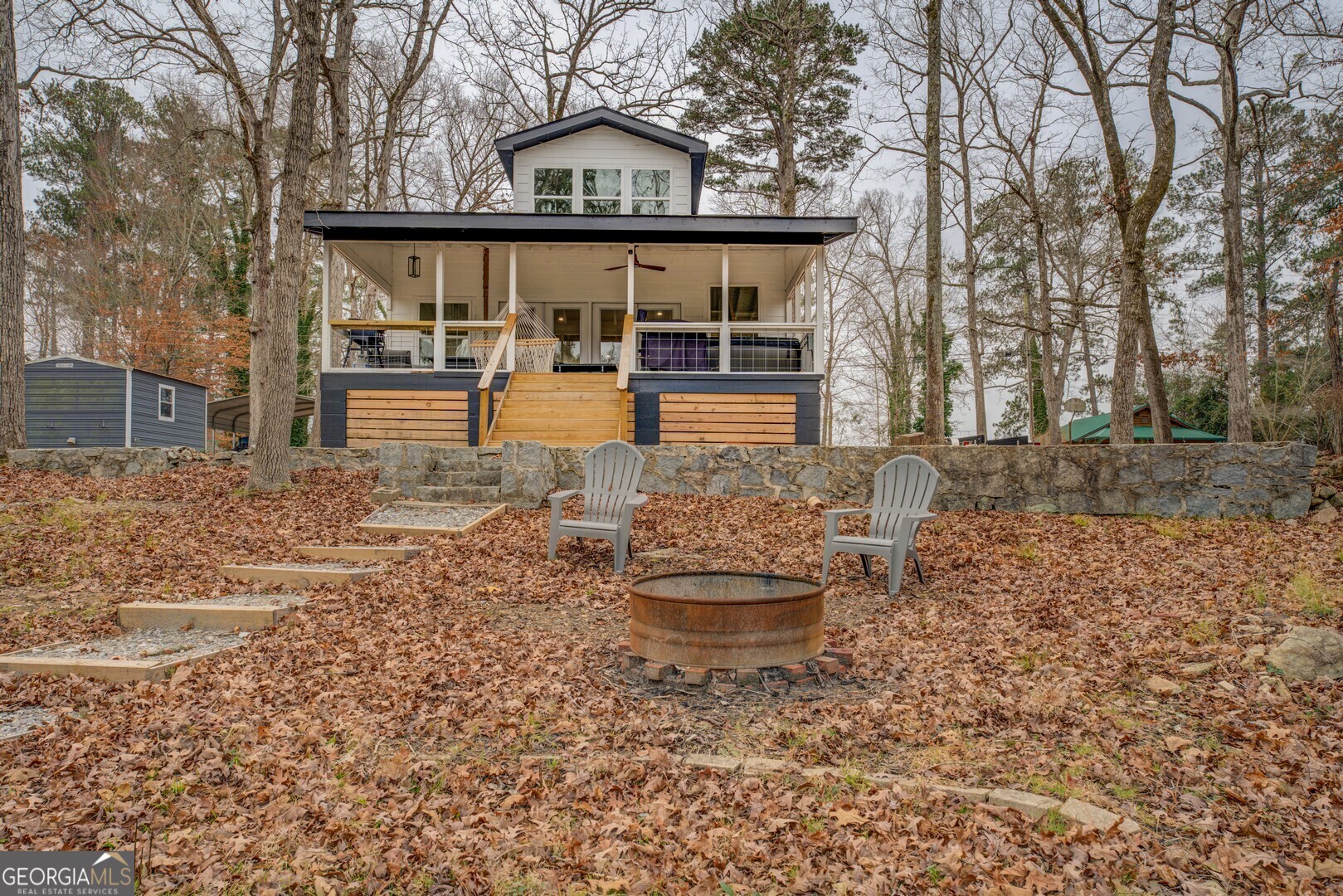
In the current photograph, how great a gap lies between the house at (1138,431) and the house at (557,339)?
11570 millimetres

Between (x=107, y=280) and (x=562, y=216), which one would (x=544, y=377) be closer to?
(x=562, y=216)

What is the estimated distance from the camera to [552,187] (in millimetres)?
14836

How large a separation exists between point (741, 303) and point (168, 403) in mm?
13519

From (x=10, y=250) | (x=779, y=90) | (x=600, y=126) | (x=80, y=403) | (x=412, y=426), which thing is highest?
(x=779, y=90)

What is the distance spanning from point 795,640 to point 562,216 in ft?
31.9

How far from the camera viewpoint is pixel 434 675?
3709mm

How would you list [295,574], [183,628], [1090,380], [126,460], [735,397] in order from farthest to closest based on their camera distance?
[1090,380] < [735,397] < [126,460] < [295,574] < [183,628]

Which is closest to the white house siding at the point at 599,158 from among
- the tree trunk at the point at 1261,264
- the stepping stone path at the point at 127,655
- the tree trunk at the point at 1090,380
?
the stepping stone path at the point at 127,655

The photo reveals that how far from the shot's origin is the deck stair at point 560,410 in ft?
33.8

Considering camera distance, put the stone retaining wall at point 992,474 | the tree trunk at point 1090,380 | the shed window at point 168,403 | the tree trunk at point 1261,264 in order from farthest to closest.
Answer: the tree trunk at point 1090,380 → the tree trunk at point 1261,264 → the shed window at point 168,403 → the stone retaining wall at point 992,474

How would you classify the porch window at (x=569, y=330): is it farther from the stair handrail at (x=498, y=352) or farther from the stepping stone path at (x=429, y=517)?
the stepping stone path at (x=429, y=517)

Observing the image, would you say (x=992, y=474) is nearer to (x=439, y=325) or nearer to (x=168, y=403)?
(x=439, y=325)

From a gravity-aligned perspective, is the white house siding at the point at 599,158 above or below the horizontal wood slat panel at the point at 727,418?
above

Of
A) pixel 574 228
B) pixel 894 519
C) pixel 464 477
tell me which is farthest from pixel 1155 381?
pixel 464 477
